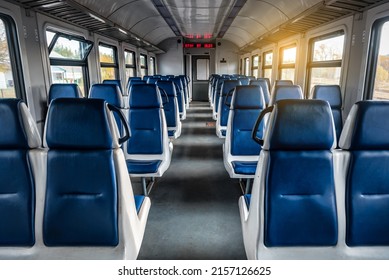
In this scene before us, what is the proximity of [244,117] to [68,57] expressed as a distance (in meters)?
3.84

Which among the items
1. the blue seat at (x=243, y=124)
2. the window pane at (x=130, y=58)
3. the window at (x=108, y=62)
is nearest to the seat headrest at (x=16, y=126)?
the blue seat at (x=243, y=124)

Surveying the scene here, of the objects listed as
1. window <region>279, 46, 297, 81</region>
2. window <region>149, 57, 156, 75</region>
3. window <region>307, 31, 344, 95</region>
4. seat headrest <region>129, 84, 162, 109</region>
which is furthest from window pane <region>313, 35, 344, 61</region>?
window <region>149, 57, 156, 75</region>

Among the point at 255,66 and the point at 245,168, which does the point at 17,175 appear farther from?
the point at 255,66

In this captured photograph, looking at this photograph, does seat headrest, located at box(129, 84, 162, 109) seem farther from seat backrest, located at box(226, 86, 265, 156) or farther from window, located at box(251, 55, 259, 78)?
window, located at box(251, 55, 259, 78)

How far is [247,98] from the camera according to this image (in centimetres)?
321

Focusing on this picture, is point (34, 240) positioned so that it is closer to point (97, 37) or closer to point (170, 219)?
point (170, 219)

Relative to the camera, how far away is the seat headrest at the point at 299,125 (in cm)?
137

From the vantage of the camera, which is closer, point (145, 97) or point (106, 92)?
point (145, 97)

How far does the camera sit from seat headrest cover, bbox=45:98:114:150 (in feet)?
4.41

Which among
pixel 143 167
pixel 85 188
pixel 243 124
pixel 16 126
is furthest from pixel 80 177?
pixel 243 124

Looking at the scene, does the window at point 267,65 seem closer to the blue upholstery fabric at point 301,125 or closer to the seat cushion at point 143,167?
the seat cushion at point 143,167

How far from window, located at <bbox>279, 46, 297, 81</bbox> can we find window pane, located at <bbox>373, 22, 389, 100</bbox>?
3037 millimetres

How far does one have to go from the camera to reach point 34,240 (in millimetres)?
1510
